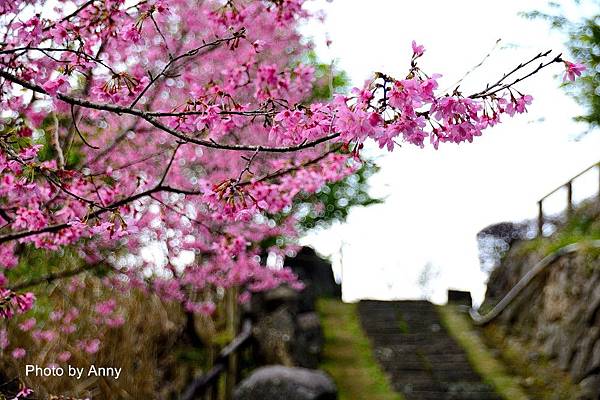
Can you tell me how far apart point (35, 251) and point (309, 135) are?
6.10m

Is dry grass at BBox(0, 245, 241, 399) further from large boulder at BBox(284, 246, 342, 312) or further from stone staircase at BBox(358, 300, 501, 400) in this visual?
large boulder at BBox(284, 246, 342, 312)

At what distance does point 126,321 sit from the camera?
7.04 meters

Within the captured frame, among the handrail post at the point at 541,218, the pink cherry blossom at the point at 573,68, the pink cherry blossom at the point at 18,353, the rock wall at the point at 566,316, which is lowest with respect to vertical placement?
the pink cherry blossom at the point at 18,353

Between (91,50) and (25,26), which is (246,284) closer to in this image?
(91,50)

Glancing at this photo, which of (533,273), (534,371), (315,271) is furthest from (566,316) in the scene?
(315,271)

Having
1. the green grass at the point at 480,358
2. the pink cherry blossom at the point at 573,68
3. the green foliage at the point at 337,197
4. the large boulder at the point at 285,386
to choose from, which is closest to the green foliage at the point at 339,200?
the green foliage at the point at 337,197

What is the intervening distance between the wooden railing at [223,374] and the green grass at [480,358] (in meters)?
3.41

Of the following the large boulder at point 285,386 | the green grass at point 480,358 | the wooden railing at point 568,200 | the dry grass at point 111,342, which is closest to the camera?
the dry grass at point 111,342

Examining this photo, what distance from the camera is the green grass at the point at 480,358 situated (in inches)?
327

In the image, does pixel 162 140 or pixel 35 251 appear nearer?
pixel 162 140

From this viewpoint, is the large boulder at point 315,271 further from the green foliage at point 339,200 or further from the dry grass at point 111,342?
the dry grass at point 111,342

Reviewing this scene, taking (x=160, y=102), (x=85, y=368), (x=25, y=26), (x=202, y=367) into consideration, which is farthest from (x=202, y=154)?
(x=25, y=26)

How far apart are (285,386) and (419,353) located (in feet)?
11.9

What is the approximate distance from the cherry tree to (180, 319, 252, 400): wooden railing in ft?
2.28
